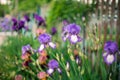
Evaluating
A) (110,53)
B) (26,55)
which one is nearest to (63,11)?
(26,55)

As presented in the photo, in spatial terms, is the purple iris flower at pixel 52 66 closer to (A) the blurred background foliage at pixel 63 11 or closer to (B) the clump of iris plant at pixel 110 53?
(B) the clump of iris plant at pixel 110 53

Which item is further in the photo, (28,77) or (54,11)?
(54,11)

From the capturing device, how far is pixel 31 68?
386 cm

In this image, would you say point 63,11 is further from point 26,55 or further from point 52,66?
point 52,66

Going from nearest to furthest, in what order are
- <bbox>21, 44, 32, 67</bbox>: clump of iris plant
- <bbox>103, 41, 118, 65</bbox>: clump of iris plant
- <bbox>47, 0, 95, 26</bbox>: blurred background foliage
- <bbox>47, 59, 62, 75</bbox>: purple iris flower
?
<bbox>103, 41, 118, 65</bbox>: clump of iris plant → <bbox>47, 59, 62, 75</bbox>: purple iris flower → <bbox>21, 44, 32, 67</bbox>: clump of iris plant → <bbox>47, 0, 95, 26</bbox>: blurred background foliage

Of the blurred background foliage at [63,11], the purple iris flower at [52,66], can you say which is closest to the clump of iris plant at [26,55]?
the purple iris flower at [52,66]

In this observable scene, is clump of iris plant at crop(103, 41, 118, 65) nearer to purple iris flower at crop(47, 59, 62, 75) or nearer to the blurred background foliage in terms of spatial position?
purple iris flower at crop(47, 59, 62, 75)

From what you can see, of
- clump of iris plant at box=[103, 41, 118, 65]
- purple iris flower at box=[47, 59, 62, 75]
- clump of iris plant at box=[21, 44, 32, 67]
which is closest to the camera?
clump of iris plant at box=[103, 41, 118, 65]

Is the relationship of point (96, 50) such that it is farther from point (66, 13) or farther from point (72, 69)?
point (66, 13)

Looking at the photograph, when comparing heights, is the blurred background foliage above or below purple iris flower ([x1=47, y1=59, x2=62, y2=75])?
below

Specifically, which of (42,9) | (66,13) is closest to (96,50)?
(66,13)

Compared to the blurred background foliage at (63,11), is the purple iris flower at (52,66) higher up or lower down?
higher up

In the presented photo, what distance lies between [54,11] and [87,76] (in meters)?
9.33

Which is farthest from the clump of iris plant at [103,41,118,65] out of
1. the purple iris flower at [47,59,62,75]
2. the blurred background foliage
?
the blurred background foliage
